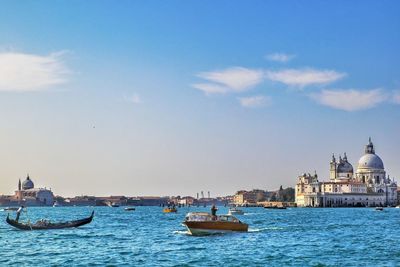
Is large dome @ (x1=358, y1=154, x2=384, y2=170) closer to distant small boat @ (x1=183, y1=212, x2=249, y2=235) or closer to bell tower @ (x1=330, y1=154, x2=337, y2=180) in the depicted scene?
bell tower @ (x1=330, y1=154, x2=337, y2=180)

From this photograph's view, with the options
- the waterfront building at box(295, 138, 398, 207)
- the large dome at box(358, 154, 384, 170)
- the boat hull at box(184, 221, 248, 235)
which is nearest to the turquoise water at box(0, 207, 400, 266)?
the boat hull at box(184, 221, 248, 235)

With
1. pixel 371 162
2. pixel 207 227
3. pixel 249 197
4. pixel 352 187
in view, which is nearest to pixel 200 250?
pixel 207 227

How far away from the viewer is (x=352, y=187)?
152 m

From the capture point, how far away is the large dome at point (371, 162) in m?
159

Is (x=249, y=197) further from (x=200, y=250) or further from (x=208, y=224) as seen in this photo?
(x=200, y=250)

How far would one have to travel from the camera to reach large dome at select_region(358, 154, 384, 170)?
159 meters

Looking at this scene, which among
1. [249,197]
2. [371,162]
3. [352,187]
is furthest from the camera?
[249,197]

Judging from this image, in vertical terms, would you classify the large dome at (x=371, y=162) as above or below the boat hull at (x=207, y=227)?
above

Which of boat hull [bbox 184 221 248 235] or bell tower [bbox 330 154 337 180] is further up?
bell tower [bbox 330 154 337 180]

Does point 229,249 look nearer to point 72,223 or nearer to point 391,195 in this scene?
point 72,223

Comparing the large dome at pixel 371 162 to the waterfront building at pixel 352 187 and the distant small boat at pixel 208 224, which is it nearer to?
the waterfront building at pixel 352 187

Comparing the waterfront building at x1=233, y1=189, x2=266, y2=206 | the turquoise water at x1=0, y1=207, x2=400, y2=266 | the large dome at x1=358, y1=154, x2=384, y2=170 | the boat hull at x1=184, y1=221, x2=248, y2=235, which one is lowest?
the turquoise water at x1=0, y1=207, x2=400, y2=266

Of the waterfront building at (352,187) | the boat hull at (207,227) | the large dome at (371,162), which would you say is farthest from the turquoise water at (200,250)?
the large dome at (371,162)

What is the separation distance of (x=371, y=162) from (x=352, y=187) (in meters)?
10.3
